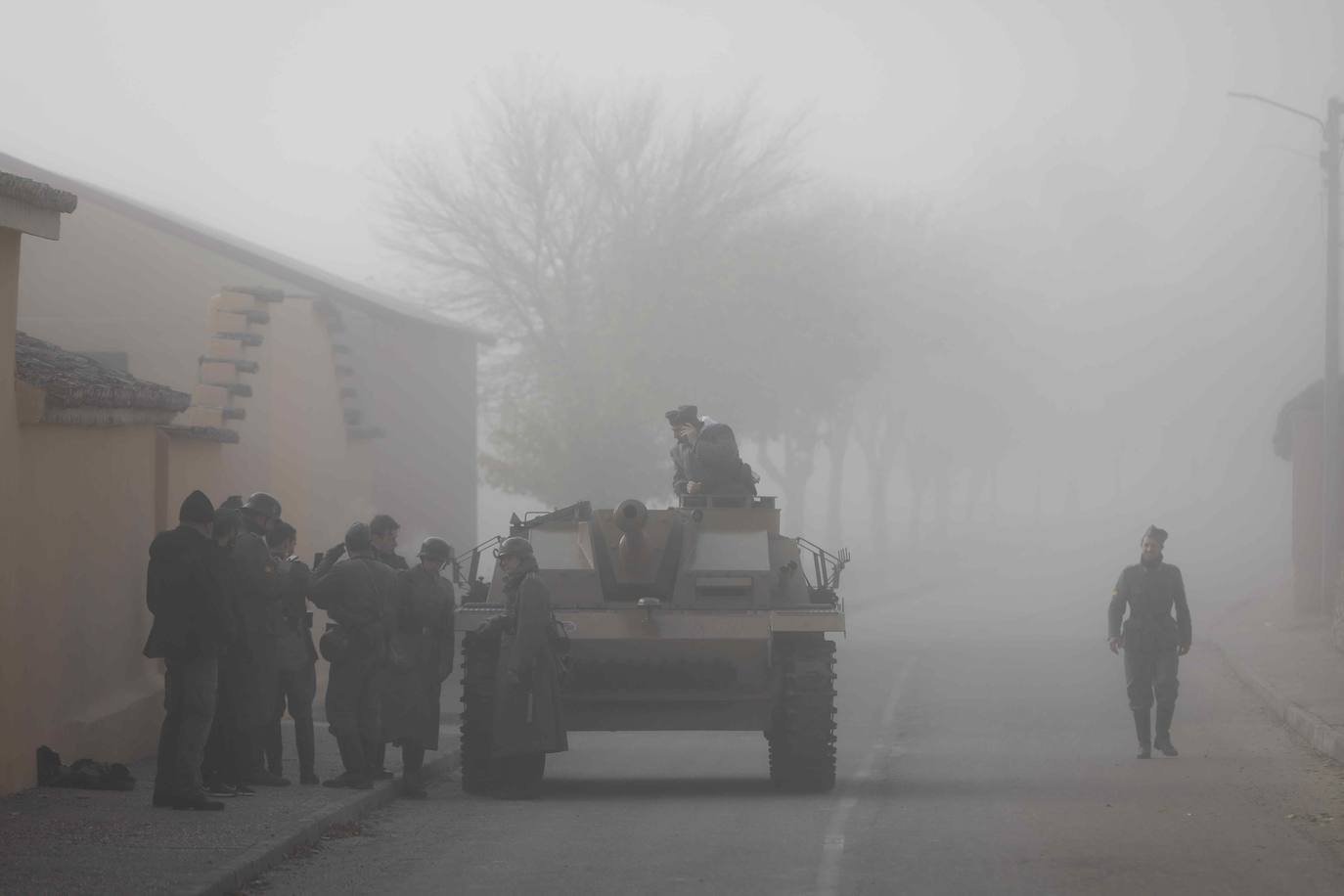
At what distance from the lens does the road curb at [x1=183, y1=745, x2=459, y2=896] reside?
355 inches

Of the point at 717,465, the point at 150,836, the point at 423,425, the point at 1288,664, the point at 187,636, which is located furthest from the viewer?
the point at 423,425

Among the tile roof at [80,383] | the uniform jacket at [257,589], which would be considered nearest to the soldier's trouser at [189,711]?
the uniform jacket at [257,589]

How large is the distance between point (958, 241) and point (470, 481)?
35329 millimetres

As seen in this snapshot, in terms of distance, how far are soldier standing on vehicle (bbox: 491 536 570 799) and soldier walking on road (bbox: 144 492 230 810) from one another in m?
2.15

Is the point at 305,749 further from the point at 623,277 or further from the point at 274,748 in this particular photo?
the point at 623,277

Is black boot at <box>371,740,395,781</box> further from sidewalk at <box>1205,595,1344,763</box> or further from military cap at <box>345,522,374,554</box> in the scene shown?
sidewalk at <box>1205,595,1344,763</box>

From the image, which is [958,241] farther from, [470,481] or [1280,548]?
[470,481]

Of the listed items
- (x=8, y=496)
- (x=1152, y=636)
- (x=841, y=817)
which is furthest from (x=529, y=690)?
(x=1152, y=636)

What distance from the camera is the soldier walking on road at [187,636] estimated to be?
11258 mm

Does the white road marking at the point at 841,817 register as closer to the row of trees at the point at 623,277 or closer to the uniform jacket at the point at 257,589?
the uniform jacket at the point at 257,589

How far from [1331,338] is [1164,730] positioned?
50.1 ft

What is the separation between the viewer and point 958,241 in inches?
2525

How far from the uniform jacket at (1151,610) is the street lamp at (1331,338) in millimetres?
14093

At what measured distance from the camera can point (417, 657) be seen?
13.0 m
